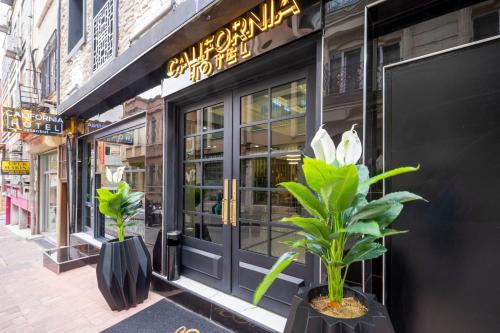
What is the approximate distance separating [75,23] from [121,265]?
19.1 feet

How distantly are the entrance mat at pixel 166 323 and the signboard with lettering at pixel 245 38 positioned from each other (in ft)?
8.74

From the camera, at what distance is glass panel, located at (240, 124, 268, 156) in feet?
8.53

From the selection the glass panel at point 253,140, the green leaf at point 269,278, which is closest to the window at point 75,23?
the glass panel at point 253,140

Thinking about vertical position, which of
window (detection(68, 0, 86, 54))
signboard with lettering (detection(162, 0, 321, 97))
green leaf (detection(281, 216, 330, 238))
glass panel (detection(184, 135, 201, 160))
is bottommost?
green leaf (detection(281, 216, 330, 238))

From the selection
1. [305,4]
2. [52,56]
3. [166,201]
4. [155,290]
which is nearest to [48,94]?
[52,56]

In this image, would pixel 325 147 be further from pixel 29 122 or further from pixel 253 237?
pixel 29 122

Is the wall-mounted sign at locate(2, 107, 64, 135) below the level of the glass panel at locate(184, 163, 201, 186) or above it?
above

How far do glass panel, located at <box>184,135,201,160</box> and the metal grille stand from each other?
225 cm

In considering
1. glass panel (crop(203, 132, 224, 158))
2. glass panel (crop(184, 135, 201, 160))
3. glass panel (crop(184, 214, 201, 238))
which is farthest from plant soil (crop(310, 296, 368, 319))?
glass panel (crop(184, 135, 201, 160))

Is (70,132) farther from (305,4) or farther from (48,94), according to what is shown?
(305,4)

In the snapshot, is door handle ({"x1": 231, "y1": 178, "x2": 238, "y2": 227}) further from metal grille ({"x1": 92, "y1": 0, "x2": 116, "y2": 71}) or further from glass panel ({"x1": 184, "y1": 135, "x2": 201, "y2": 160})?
metal grille ({"x1": 92, "y1": 0, "x2": 116, "y2": 71})

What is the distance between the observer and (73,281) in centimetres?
376

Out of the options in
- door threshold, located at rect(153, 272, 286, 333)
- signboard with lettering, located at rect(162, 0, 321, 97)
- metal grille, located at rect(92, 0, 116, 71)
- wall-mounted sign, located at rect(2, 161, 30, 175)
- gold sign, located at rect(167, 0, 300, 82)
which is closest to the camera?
signboard with lettering, located at rect(162, 0, 321, 97)

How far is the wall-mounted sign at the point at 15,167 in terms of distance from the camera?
955 cm
